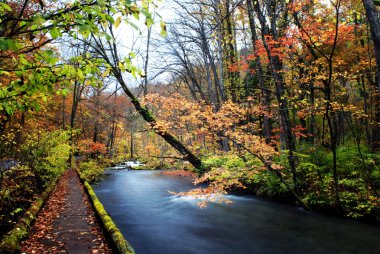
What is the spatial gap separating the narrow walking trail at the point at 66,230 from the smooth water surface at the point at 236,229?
1682 mm

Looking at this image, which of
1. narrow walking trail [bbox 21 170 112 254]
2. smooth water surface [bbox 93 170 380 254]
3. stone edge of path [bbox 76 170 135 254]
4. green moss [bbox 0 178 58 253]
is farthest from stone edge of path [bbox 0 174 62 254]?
smooth water surface [bbox 93 170 380 254]

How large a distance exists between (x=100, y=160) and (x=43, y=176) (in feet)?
58.6

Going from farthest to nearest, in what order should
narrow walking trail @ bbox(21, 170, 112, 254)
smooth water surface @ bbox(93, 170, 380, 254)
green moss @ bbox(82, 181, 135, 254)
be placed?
smooth water surface @ bbox(93, 170, 380, 254), narrow walking trail @ bbox(21, 170, 112, 254), green moss @ bbox(82, 181, 135, 254)

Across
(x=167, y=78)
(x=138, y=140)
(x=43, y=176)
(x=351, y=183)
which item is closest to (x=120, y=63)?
(x=351, y=183)

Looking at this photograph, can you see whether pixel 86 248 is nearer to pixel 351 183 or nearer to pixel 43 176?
pixel 351 183

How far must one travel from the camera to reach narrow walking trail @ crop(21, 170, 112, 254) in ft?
18.2

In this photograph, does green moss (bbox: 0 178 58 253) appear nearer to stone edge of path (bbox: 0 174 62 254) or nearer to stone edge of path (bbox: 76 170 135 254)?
stone edge of path (bbox: 0 174 62 254)

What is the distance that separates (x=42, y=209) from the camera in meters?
8.61

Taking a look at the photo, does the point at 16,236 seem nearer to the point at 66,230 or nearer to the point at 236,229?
the point at 66,230

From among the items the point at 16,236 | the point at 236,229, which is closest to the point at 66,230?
the point at 16,236

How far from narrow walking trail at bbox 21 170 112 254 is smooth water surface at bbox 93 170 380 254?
1.68 m

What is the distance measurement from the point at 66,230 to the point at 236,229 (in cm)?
552

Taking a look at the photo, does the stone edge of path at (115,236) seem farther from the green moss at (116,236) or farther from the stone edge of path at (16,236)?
the stone edge of path at (16,236)

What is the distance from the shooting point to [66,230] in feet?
21.7
